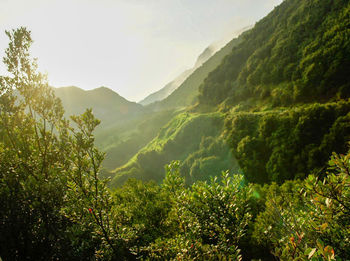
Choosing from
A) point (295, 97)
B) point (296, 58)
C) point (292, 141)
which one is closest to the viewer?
point (292, 141)

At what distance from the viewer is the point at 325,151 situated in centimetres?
2386

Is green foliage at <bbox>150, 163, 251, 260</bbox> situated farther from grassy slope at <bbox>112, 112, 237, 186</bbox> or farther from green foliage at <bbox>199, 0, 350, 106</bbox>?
green foliage at <bbox>199, 0, 350, 106</bbox>

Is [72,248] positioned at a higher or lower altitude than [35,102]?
lower

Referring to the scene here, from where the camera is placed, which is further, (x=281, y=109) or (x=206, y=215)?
(x=281, y=109)

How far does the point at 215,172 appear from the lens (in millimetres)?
45312

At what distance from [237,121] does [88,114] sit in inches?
1608

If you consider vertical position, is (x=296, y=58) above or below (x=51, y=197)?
below

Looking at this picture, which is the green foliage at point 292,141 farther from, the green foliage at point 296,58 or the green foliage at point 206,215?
the green foliage at point 206,215

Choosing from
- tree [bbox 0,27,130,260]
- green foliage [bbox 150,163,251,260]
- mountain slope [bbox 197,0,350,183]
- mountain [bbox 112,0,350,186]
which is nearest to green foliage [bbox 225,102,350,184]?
mountain slope [bbox 197,0,350,183]

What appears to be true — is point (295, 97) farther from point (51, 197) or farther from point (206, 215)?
point (51, 197)

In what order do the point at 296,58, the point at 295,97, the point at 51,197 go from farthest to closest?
the point at 296,58 → the point at 295,97 → the point at 51,197

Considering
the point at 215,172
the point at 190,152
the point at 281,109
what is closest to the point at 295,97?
the point at 281,109

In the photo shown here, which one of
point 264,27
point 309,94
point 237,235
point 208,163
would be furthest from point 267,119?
point 264,27

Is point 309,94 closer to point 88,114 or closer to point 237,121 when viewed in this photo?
point 237,121
